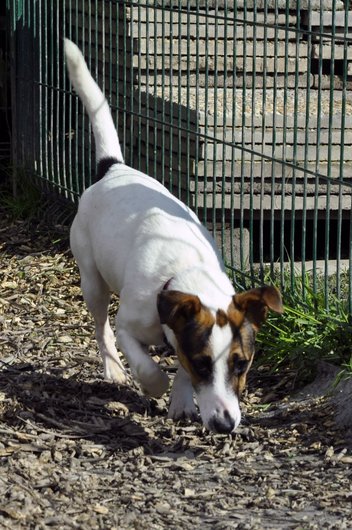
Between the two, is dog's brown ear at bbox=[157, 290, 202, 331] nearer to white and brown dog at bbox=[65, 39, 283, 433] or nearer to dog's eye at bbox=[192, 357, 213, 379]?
white and brown dog at bbox=[65, 39, 283, 433]

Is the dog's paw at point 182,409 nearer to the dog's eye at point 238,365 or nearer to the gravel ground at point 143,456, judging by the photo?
the gravel ground at point 143,456

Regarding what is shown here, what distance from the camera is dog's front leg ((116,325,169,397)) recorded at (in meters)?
4.98

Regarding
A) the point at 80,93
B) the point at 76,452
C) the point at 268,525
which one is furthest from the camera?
the point at 80,93

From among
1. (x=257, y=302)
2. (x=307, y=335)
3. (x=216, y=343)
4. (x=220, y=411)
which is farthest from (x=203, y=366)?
(x=307, y=335)

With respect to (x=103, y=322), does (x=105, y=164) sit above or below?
above

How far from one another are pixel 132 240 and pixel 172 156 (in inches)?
79.7

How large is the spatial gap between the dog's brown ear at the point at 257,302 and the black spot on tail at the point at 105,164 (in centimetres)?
153

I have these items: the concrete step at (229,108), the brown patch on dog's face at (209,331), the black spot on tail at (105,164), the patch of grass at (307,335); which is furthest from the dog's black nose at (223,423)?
the concrete step at (229,108)

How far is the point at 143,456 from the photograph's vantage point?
478cm

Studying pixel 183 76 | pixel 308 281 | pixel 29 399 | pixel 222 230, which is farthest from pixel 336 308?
pixel 183 76

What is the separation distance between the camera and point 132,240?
526cm

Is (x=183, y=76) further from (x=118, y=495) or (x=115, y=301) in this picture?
(x=118, y=495)

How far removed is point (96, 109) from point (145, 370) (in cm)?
172

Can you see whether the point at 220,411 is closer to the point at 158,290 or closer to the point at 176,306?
the point at 176,306
